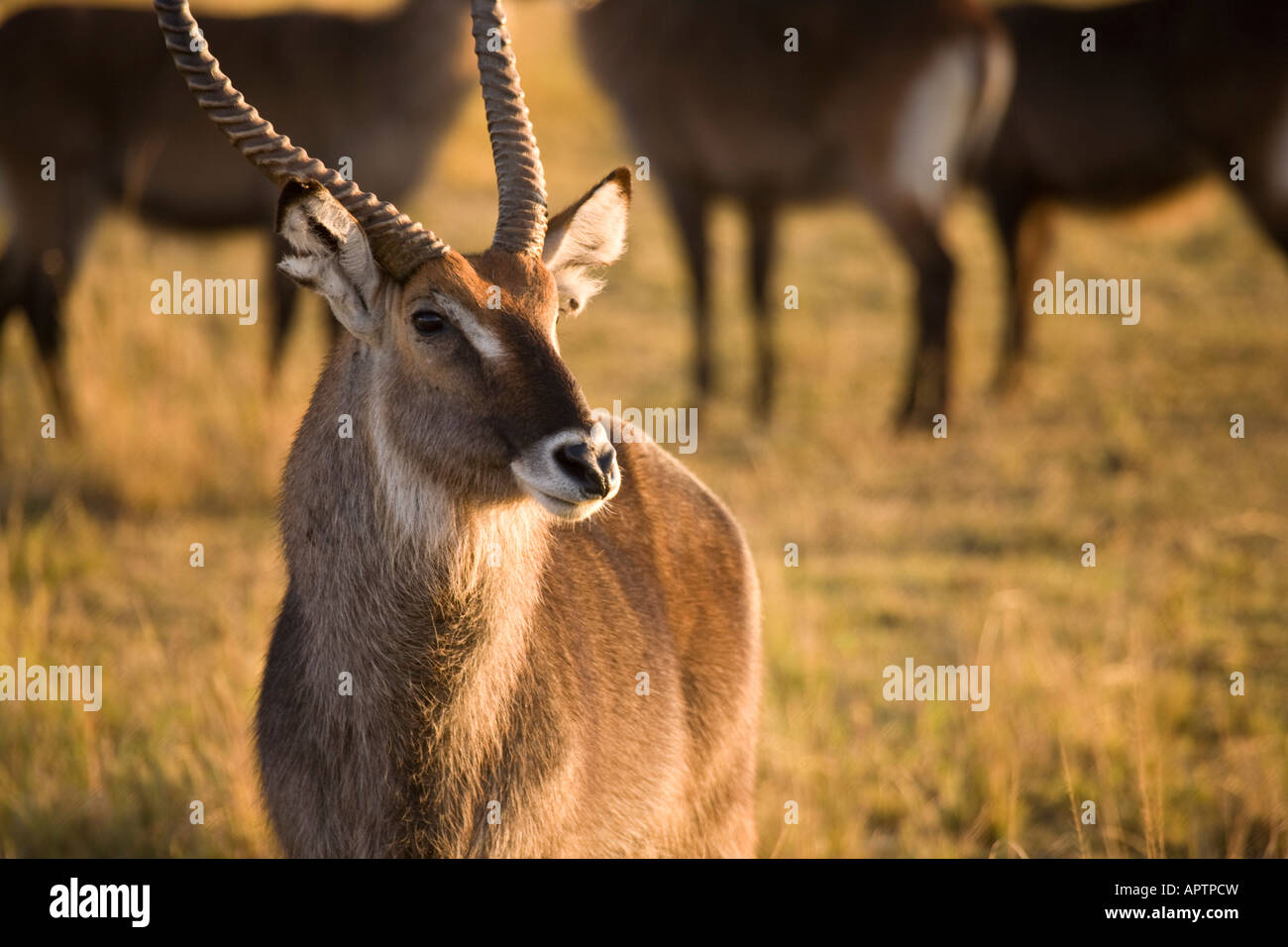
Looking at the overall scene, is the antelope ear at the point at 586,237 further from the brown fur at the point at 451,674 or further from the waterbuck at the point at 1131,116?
the waterbuck at the point at 1131,116

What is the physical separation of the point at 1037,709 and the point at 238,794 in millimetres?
2668

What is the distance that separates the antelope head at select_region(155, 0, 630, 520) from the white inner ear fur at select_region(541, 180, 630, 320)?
0.79 ft

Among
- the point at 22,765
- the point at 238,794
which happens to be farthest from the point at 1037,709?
the point at 22,765

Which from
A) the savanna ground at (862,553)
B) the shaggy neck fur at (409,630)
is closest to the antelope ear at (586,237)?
the shaggy neck fur at (409,630)

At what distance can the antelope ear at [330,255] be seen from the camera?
8.93 ft

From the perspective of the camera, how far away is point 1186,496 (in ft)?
23.9

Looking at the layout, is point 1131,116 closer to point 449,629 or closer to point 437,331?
point 437,331

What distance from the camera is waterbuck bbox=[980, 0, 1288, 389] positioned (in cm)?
838

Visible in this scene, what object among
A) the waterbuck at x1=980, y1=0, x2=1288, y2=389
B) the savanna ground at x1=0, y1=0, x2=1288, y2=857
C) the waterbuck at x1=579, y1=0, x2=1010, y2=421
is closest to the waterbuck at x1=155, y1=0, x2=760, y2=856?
the savanna ground at x1=0, y1=0, x2=1288, y2=857

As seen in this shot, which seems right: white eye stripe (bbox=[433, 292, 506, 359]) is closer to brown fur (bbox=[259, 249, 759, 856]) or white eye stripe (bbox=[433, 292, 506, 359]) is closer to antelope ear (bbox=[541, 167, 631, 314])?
brown fur (bbox=[259, 249, 759, 856])

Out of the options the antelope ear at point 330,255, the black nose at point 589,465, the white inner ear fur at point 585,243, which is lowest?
the black nose at point 589,465

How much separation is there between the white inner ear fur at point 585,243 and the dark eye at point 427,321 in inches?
17.8

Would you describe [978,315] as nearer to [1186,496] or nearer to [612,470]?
[1186,496]

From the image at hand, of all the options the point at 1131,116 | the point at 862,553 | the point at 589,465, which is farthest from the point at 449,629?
the point at 1131,116
